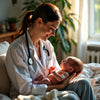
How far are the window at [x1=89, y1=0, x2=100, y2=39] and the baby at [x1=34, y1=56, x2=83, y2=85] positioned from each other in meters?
1.67

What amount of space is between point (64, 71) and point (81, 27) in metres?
1.39

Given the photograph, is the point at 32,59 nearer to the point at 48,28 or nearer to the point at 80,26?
the point at 48,28

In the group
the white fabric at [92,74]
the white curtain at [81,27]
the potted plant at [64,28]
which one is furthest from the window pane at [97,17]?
the white fabric at [92,74]

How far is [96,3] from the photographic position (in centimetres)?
Answer: 322

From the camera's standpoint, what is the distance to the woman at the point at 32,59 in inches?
58.4

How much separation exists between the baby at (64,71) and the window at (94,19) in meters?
1.67

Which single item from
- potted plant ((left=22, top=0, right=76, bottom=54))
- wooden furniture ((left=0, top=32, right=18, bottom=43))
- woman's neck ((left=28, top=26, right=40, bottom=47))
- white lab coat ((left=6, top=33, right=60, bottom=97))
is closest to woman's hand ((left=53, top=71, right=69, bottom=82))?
white lab coat ((left=6, top=33, right=60, bottom=97))

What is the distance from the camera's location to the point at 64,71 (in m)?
1.74

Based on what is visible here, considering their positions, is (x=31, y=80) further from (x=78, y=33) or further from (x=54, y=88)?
(x=78, y=33)

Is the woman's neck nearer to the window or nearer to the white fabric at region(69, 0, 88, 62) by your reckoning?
the white fabric at region(69, 0, 88, 62)

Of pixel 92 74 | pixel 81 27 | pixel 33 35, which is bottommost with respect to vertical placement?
pixel 92 74

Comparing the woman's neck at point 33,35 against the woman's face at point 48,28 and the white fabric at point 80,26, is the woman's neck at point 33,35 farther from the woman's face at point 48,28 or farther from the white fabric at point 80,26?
the white fabric at point 80,26

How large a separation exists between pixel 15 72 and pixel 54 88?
0.35m

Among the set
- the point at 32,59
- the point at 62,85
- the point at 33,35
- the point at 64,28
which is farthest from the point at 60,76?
the point at 64,28
